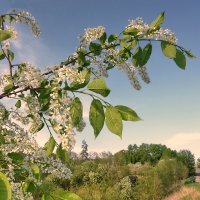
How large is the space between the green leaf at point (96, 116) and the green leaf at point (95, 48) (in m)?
0.52

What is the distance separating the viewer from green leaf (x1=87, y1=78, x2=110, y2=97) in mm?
1774

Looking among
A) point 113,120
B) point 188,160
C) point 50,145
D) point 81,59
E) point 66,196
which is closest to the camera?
point 66,196

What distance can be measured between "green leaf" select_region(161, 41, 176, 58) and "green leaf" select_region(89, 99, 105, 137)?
1.56 ft

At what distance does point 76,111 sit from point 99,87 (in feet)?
0.48

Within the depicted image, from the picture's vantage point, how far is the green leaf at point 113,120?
1732mm

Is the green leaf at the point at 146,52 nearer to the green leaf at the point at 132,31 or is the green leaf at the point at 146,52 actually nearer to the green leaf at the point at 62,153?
the green leaf at the point at 132,31

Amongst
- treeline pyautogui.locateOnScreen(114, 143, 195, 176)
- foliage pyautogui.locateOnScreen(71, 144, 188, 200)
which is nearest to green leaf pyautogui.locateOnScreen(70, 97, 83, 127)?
foliage pyautogui.locateOnScreen(71, 144, 188, 200)

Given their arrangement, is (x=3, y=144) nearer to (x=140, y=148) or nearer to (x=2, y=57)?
(x=2, y=57)

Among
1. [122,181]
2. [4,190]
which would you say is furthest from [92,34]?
[122,181]

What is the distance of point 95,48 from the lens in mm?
2266

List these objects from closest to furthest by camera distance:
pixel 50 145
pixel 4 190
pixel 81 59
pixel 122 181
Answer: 1. pixel 4 190
2. pixel 50 145
3. pixel 81 59
4. pixel 122 181

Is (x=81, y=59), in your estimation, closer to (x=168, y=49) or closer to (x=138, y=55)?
(x=138, y=55)

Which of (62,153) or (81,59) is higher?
(81,59)

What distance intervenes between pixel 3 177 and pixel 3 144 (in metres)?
0.66
